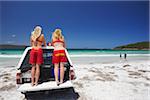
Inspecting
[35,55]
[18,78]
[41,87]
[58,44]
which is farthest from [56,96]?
[58,44]

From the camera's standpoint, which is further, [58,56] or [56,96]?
[56,96]

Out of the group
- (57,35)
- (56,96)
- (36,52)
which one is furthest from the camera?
(56,96)

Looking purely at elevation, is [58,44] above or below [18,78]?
above

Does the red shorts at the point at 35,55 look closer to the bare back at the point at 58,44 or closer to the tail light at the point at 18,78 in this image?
the bare back at the point at 58,44

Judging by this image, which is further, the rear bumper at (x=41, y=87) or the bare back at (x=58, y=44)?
the bare back at (x=58, y=44)

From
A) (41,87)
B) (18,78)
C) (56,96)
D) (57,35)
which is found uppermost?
(57,35)

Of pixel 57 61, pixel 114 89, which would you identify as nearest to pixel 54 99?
pixel 57 61

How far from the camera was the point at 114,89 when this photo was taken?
569 cm

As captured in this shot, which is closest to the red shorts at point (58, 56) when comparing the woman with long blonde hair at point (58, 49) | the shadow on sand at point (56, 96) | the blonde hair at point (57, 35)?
the woman with long blonde hair at point (58, 49)

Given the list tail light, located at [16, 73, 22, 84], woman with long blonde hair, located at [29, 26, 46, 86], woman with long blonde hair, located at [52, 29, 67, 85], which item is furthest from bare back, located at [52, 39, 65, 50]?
tail light, located at [16, 73, 22, 84]

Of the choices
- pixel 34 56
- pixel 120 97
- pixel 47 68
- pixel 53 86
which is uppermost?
pixel 34 56

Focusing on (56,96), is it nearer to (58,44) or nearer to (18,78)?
(18,78)

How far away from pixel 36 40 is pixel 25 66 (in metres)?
1.27

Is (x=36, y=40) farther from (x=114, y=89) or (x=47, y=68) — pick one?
(x=114, y=89)
